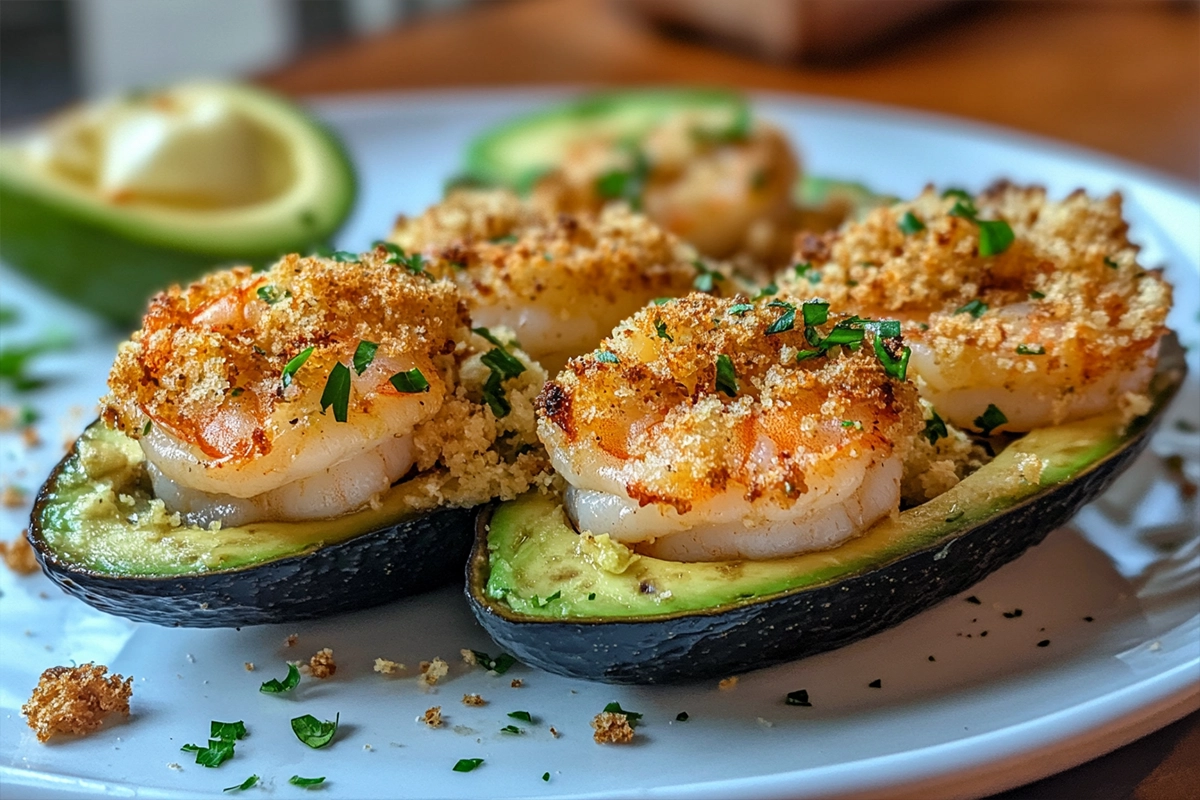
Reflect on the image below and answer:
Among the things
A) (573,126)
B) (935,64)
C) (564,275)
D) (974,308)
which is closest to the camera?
(974,308)

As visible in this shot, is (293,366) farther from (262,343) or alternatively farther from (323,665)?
(323,665)

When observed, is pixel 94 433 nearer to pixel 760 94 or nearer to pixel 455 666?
pixel 455 666

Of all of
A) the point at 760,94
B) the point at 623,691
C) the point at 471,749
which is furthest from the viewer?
the point at 760,94

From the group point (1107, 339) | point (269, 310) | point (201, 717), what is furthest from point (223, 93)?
point (1107, 339)

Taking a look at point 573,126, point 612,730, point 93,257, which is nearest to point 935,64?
point 573,126

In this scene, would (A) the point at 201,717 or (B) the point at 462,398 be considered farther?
(B) the point at 462,398
